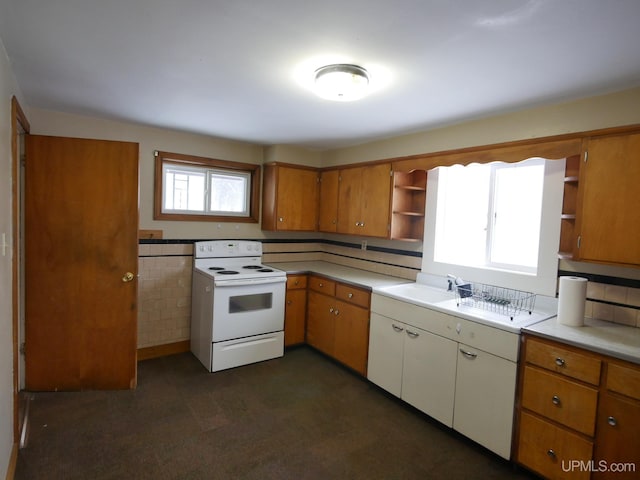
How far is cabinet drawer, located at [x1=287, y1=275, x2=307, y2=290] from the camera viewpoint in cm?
375

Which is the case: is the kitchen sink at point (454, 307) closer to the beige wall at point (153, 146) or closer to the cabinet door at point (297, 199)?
the cabinet door at point (297, 199)

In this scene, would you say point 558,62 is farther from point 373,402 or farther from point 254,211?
point 254,211

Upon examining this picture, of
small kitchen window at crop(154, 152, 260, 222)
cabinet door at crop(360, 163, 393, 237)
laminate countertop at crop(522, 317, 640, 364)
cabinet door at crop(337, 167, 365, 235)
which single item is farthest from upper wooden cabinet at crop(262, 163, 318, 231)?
laminate countertop at crop(522, 317, 640, 364)

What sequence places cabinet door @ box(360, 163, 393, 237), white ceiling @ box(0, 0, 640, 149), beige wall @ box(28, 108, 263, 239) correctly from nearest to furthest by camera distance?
white ceiling @ box(0, 0, 640, 149), beige wall @ box(28, 108, 263, 239), cabinet door @ box(360, 163, 393, 237)

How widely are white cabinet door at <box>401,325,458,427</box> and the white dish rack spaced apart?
36cm

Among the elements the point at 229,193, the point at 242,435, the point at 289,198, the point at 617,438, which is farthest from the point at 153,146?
the point at 617,438

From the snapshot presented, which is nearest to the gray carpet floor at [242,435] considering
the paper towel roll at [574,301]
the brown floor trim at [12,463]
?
the brown floor trim at [12,463]

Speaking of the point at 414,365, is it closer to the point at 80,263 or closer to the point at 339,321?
the point at 339,321

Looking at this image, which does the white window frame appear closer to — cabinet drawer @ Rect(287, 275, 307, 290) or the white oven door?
cabinet drawer @ Rect(287, 275, 307, 290)

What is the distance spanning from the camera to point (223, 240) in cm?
390

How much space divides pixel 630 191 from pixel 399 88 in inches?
55.4

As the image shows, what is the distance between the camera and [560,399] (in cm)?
193

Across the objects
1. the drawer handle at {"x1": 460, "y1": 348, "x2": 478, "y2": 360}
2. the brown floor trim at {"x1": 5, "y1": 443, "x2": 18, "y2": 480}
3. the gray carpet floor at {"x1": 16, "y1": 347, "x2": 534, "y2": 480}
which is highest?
the drawer handle at {"x1": 460, "y1": 348, "x2": 478, "y2": 360}

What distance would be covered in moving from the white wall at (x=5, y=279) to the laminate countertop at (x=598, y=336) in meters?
2.80
